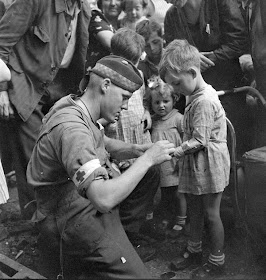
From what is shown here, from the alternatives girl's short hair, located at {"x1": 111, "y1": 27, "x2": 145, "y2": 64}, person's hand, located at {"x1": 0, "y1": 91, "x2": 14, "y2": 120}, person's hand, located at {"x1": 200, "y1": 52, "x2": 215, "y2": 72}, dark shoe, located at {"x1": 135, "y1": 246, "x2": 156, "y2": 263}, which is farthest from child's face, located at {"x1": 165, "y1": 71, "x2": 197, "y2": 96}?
person's hand, located at {"x1": 0, "y1": 91, "x2": 14, "y2": 120}

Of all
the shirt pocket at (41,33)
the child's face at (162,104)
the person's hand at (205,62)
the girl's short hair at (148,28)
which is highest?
the shirt pocket at (41,33)

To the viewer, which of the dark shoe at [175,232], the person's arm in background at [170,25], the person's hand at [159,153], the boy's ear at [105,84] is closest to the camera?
the person's hand at [159,153]

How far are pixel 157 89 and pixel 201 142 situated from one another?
4.10 ft

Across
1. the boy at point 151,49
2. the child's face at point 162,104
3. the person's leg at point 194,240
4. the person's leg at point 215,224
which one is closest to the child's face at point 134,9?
the boy at point 151,49

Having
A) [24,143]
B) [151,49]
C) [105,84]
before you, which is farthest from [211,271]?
[151,49]

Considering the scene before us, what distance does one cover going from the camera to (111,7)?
18.1 ft

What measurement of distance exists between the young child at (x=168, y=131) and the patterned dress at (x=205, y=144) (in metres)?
0.84

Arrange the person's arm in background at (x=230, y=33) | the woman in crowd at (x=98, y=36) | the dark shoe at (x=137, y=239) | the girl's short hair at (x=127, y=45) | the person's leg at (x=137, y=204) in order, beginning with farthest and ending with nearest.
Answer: the woman in crowd at (x=98, y=36) → the person's arm in background at (x=230, y=33) → the girl's short hair at (x=127, y=45) → the dark shoe at (x=137, y=239) → the person's leg at (x=137, y=204)

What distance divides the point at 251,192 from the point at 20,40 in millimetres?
2447

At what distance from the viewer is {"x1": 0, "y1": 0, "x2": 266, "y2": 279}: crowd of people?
2.66 m

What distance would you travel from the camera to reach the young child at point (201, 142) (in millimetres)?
3135

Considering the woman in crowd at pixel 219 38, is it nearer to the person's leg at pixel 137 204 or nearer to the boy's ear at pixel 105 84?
the person's leg at pixel 137 204

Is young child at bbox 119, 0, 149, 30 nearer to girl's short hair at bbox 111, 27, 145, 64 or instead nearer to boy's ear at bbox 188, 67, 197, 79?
girl's short hair at bbox 111, 27, 145, 64

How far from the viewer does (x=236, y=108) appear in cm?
445
